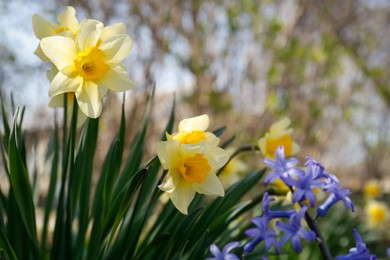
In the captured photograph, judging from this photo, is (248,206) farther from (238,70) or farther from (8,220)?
(238,70)

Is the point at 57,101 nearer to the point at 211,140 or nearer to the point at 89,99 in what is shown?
the point at 89,99

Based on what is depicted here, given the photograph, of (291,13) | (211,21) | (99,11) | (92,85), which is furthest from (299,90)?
(92,85)

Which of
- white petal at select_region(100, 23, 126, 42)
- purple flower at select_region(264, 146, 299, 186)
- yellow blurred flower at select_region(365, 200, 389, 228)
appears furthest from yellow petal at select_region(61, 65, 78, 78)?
yellow blurred flower at select_region(365, 200, 389, 228)

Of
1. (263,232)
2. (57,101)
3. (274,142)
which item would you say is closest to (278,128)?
(274,142)

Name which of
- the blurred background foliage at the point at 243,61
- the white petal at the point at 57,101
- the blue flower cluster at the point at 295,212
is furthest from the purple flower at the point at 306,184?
the blurred background foliage at the point at 243,61

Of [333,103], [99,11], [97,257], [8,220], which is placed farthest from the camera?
[333,103]

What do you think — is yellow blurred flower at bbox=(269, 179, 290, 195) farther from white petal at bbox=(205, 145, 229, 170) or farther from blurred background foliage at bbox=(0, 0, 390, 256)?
blurred background foliage at bbox=(0, 0, 390, 256)

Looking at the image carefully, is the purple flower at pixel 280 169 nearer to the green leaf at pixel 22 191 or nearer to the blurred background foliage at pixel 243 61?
the green leaf at pixel 22 191
